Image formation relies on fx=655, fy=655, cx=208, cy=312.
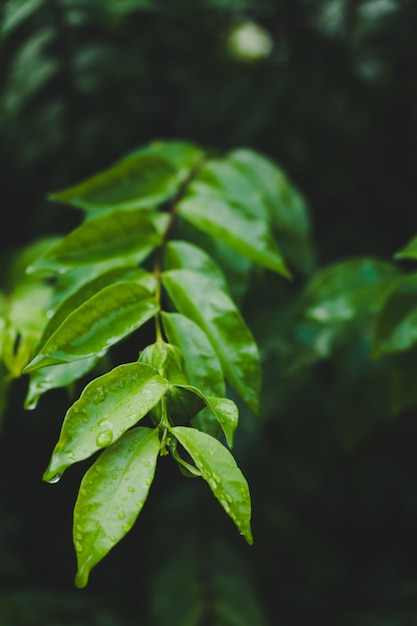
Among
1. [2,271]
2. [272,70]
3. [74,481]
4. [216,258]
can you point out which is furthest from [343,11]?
[74,481]

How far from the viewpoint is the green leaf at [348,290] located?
1048mm

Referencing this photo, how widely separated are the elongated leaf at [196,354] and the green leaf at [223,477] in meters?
0.12

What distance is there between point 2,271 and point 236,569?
82cm

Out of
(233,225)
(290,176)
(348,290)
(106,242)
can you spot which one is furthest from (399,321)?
(290,176)

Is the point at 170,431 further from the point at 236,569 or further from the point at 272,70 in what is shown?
the point at 272,70

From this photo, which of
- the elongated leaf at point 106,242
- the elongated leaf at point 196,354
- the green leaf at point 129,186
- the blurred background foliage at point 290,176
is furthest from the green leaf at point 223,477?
the blurred background foliage at point 290,176

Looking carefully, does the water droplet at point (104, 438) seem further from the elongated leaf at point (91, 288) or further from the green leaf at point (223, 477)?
the elongated leaf at point (91, 288)

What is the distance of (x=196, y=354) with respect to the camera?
716 millimetres

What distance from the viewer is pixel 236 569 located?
1.46 metres

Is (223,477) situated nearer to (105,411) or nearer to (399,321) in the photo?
(105,411)

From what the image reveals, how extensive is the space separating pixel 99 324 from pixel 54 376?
0.34 feet

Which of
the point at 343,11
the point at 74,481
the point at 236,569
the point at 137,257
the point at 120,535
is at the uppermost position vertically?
the point at 343,11

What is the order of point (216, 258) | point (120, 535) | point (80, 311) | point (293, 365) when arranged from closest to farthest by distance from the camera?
point (120, 535) < point (80, 311) < point (216, 258) < point (293, 365)

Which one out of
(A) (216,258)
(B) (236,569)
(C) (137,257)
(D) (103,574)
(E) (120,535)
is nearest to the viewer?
(E) (120,535)
